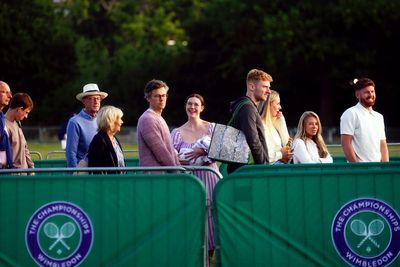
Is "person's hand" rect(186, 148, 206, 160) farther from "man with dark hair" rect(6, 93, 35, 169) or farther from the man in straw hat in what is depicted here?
"man with dark hair" rect(6, 93, 35, 169)

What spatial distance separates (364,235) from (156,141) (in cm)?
247

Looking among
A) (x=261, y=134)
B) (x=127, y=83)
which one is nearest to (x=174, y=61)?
(x=127, y=83)

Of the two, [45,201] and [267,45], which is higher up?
[267,45]

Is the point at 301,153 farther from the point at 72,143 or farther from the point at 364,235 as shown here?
the point at 364,235

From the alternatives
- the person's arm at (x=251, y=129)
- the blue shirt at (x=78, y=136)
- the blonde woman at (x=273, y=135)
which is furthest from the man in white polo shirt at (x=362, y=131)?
the blue shirt at (x=78, y=136)

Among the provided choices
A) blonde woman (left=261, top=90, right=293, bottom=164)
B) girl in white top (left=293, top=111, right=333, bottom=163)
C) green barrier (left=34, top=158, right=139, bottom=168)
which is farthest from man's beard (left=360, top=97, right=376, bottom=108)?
green barrier (left=34, top=158, right=139, bottom=168)

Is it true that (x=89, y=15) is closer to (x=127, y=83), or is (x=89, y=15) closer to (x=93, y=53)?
(x=93, y=53)

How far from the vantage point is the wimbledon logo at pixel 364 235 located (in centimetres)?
892

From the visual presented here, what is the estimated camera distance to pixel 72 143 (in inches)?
441

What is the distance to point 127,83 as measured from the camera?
63.3 metres

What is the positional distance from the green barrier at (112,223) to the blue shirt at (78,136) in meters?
2.24

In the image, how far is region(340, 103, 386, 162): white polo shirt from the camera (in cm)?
1144

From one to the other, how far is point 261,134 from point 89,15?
7828 cm

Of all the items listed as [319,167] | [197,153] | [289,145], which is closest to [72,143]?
[197,153]
